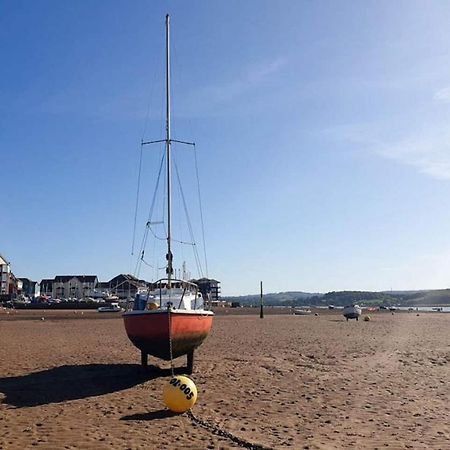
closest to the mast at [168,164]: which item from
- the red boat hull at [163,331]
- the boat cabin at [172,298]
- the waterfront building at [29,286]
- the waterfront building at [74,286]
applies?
the boat cabin at [172,298]

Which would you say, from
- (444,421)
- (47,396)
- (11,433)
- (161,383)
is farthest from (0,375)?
(444,421)

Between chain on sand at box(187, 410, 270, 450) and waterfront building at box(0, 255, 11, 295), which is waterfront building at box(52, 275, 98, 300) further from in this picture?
chain on sand at box(187, 410, 270, 450)

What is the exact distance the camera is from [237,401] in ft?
44.1

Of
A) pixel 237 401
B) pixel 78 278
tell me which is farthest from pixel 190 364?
pixel 78 278

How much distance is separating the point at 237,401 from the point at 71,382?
548 centimetres

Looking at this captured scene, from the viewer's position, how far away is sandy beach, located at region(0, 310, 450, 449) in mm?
10008

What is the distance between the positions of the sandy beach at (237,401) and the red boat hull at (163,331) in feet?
3.11

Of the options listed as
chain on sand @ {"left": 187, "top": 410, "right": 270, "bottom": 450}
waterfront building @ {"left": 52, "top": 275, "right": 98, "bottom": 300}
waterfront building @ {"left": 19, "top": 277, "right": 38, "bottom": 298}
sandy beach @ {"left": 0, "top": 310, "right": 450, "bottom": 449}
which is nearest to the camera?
chain on sand @ {"left": 187, "top": 410, "right": 270, "bottom": 450}

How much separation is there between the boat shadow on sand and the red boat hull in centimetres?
97

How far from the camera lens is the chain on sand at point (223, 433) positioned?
945cm

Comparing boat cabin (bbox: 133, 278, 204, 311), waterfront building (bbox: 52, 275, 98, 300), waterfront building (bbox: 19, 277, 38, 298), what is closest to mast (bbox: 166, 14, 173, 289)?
boat cabin (bbox: 133, 278, 204, 311)

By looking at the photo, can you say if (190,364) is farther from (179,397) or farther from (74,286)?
(74,286)

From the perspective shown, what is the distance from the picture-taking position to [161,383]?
1595 centimetres

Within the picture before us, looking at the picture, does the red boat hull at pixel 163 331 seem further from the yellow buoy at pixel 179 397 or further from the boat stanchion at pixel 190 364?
the yellow buoy at pixel 179 397
